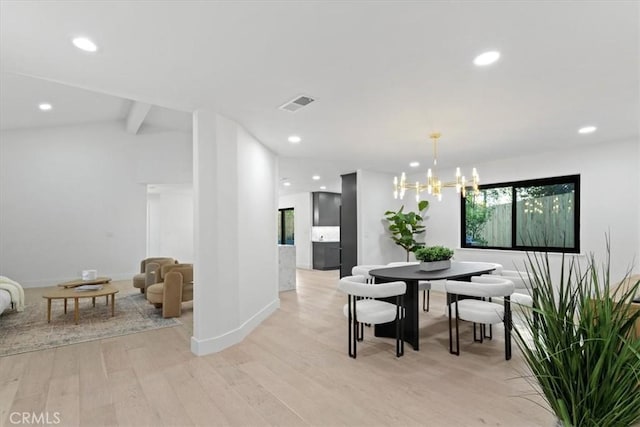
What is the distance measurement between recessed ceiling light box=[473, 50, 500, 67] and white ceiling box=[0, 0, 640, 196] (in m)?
0.07

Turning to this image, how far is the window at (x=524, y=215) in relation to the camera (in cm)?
526

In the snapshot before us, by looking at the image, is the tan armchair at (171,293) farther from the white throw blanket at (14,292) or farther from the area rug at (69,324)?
the white throw blanket at (14,292)

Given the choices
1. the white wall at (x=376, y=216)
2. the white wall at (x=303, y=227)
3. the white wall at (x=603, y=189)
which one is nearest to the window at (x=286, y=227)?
the white wall at (x=303, y=227)

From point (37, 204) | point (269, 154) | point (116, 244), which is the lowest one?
point (116, 244)

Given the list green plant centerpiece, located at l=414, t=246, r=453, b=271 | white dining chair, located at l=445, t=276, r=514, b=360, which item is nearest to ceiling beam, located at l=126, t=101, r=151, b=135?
green plant centerpiece, located at l=414, t=246, r=453, b=271

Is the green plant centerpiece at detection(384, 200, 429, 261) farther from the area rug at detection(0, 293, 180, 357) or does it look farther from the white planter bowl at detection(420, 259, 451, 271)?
the area rug at detection(0, 293, 180, 357)

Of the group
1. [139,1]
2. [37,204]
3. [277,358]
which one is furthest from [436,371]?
[37,204]

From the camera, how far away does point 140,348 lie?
3.61m

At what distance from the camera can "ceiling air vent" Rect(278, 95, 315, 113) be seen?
10.4 feet

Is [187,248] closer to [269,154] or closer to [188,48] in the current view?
[269,154]

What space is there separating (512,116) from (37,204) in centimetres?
930

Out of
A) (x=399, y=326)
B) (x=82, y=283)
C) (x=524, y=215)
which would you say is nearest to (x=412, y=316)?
(x=399, y=326)

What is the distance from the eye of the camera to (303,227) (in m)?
10.9

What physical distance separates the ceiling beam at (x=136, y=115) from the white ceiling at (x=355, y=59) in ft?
10.6
